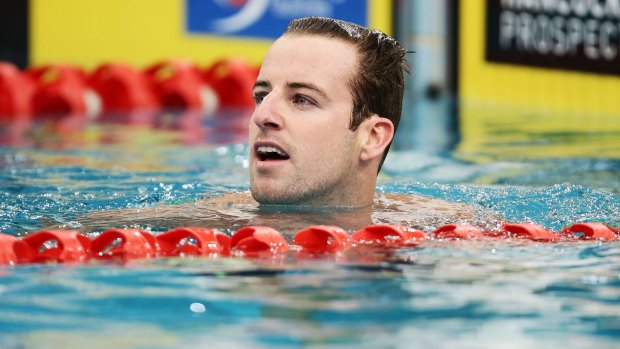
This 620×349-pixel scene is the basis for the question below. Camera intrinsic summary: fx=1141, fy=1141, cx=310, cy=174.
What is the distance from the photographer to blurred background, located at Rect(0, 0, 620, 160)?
380 inches

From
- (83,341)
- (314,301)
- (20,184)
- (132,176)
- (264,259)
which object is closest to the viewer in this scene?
(83,341)

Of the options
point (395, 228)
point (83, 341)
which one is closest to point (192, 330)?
point (83, 341)

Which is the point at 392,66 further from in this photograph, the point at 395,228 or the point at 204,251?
the point at 204,251

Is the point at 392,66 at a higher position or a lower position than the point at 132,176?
higher

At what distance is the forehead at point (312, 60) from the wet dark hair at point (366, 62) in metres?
0.03

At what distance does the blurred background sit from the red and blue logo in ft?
0.04

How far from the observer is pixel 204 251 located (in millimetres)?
3301

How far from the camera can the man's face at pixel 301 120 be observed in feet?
12.2

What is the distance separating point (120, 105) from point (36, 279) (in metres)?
7.36

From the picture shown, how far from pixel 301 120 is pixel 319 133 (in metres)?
0.08

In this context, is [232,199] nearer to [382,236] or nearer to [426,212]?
[426,212]

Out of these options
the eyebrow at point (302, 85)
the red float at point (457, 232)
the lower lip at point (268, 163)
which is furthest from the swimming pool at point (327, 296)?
the eyebrow at point (302, 85)

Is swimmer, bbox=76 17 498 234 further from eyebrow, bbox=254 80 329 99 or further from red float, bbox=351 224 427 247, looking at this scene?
red float, bbox=351 224 427 247

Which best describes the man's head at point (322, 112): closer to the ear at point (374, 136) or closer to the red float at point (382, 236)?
the ear at point (374, 136)
